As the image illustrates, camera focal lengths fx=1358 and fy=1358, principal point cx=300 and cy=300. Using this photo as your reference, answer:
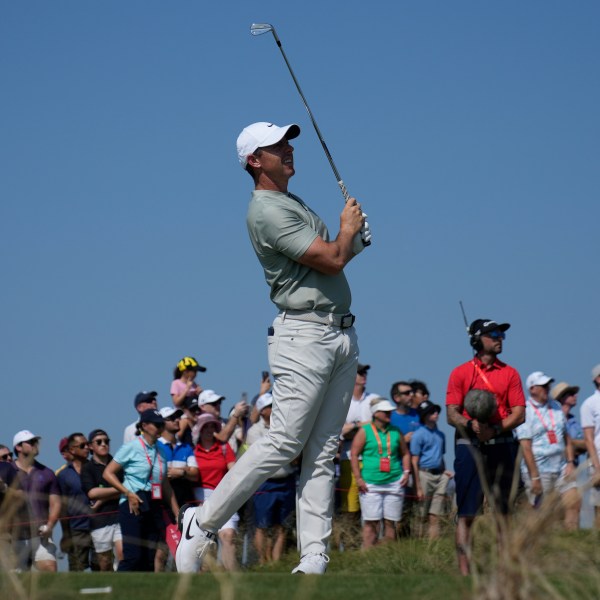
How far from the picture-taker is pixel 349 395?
7695mm

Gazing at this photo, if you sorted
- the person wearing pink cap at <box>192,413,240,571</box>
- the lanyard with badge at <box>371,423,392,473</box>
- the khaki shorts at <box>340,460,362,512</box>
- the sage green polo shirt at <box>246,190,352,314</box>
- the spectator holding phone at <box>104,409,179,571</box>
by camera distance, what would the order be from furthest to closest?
the khaki shorts at <box>340,460,362,512</box>, the lanyard with badge at <box>371,423,392,473</box>, the person wearing pink cap at <box>192,413,240,571</box>, the spectator holding phone at <box>104,409,179,571</box>, the sage green polo shirt at <box>246,190,352,314</box>

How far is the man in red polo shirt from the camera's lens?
34.3 ft

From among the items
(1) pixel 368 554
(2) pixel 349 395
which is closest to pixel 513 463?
(1) pixel 368 554

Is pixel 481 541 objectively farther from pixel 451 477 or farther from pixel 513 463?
pixel 451 477

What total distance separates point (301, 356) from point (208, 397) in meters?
8.72

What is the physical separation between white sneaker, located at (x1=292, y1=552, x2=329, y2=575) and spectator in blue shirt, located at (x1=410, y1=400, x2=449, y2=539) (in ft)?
28.1

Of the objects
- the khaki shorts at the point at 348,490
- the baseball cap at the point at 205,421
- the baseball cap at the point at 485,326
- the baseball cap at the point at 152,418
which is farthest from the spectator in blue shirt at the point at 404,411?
the baseball cap at the point at 485,326

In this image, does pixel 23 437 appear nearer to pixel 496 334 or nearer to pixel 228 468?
pixel 228 468

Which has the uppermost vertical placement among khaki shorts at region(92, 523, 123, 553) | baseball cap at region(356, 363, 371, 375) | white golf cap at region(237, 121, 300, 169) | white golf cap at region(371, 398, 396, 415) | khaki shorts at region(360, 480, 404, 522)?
baseball cap at region(356, 363, 371, 375)

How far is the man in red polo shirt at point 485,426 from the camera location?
10.5 metres

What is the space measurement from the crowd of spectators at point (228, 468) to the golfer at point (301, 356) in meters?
5.29

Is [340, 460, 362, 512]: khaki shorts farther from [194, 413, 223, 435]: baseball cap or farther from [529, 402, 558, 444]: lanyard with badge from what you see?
[529, 402, 558, 444]: lanyard with badge

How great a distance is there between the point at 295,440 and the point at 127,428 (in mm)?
7737

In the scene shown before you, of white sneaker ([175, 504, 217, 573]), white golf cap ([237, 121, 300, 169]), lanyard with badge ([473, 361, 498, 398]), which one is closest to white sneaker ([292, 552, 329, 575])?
white sneaker ([175, 504, 217, 573])
